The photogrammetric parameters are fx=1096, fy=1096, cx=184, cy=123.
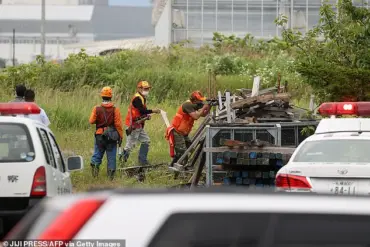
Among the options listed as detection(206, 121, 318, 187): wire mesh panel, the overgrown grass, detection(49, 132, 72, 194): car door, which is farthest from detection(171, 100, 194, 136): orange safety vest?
detection(49, 132, 72, 194): car door

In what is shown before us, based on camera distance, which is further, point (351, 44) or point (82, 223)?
point (351, 44)

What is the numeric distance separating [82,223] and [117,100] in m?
26.9

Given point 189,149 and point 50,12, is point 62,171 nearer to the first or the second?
point 189,149

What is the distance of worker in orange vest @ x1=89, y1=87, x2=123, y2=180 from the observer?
19.6m

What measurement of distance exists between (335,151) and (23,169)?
11.8 feet

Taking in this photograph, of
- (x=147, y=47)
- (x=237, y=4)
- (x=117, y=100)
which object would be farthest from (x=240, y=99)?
(x=237, y=4)

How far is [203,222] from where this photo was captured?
4984mm

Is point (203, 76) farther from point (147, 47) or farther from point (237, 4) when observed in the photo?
point (237, 4)

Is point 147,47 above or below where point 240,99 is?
above

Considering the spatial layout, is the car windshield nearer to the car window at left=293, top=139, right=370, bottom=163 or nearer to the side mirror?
the side mirror

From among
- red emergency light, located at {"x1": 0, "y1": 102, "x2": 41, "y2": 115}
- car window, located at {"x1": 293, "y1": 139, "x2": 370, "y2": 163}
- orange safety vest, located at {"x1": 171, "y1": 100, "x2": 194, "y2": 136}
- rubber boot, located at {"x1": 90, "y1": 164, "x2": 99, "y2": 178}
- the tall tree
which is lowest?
rubber boot, located at {"x1": 90, "y1": 164, "x2": 99, "y2": 178}

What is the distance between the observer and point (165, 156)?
22.8 m

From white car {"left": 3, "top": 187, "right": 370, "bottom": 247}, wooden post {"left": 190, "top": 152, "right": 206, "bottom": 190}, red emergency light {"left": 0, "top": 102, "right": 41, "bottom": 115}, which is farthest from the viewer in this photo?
wooden post {"left": 190, "top": 152, "right": 206, "bottom": 190}

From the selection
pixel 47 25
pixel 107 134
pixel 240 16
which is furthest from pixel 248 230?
pixel 47 25
